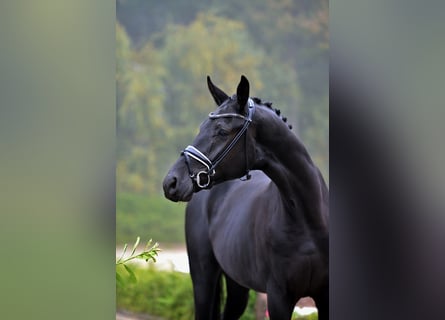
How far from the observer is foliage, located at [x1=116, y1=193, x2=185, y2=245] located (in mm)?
6898

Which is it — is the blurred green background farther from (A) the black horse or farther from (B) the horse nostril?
(B) the horse nostril

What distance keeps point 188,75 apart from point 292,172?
3.41 m

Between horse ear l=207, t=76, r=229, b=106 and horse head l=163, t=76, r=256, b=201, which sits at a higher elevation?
horse ear l=207, t=76, r=229, b=106

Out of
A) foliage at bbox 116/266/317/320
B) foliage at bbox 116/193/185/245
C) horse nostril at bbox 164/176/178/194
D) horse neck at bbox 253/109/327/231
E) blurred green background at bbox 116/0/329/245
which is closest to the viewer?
horse nostril at bbox 164/176/178/194

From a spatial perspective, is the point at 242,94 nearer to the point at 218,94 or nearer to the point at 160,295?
the point at 218,94

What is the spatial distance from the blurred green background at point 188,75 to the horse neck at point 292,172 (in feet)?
9.36

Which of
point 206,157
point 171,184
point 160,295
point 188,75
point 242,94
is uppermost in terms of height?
point 188,75

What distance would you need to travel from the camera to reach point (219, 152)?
361 cm

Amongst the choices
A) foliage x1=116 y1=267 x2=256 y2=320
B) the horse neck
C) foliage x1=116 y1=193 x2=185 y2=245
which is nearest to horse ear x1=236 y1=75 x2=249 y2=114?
the horse neck

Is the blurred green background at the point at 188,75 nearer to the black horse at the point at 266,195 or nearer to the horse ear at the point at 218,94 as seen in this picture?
the black horse at the point at 266,195

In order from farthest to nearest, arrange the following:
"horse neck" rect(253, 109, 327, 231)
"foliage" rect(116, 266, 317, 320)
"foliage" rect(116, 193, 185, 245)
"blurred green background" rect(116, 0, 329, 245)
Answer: "foliage" rect(116, 193, 185, 245), "blurred green background" rect(116, 0, 329, 245), "foliage" rect(116, 266, 317, 320), "horse neck" rect(253, 109, 327, 231)

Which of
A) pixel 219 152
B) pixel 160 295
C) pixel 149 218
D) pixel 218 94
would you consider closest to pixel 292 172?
pixel 219 152

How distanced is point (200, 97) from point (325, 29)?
→ 4.02 feet
